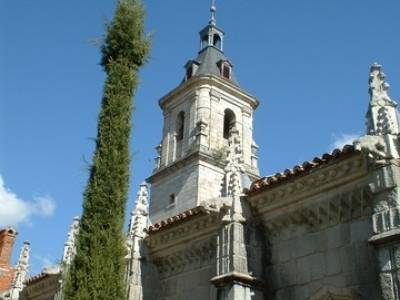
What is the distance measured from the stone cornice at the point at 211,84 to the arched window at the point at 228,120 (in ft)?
3.88

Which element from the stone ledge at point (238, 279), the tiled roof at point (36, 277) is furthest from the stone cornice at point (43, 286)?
the stone ledge at point (238, 279)

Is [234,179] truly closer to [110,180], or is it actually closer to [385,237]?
[110,180]

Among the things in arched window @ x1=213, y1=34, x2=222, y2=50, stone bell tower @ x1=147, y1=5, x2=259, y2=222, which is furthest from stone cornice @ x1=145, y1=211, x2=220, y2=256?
arched window @ x1=213, y1=34, x2=222, y2=50

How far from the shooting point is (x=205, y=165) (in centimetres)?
2794

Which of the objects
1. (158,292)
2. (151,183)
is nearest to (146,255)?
(158,292)

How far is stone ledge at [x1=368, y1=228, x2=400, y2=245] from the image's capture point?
8.49 m

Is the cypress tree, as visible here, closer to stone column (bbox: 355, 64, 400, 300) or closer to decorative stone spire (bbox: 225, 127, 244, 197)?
decorative stone spire (bbox: 225, 127, 244, 197)

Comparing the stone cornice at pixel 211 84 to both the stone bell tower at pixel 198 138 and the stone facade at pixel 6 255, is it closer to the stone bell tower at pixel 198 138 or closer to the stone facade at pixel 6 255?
the stone bell tower at pixel 198 138

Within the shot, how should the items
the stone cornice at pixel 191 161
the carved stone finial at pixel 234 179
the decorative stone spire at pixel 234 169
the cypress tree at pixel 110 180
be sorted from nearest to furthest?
the cypress tree at pixel 110 180 → the carved stone finial at pixel 234 179 → the decorative stone spire at pixel 234 169 → the stone cornice at pixel 191 161

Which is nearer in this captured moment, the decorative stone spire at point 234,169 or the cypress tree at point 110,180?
the cypress tree at point 110,180

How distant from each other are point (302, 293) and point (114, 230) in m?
3.82

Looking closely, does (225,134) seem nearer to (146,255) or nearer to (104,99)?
(146,255)

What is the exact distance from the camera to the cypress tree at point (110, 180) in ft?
29.8

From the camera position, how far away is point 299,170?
10.5 meters
